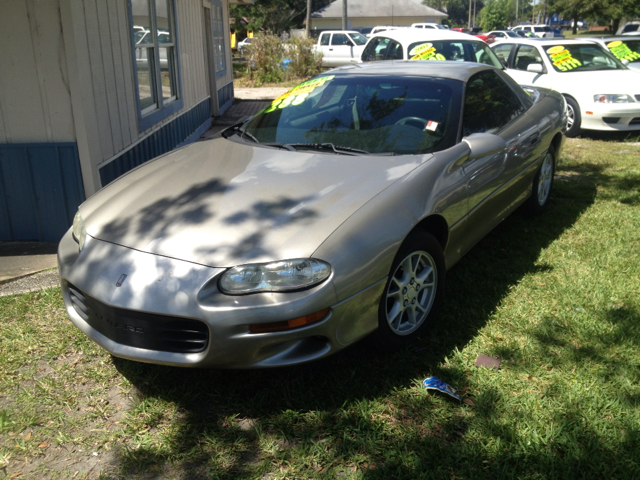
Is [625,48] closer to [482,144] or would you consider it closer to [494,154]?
[494,154]

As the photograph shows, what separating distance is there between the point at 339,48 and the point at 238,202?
25246 millimetres

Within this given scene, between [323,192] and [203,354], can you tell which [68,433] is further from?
[323,192]

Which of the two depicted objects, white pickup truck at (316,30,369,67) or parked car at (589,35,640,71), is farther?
white pickup truck at (316,30,369,67)

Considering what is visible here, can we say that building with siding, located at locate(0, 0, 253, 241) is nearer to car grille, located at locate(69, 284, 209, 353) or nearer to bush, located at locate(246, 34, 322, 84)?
car grille, located at locate(69, 284, 209, 353)

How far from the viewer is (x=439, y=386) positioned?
2.96 m

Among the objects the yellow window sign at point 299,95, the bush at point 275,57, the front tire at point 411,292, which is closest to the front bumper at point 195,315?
the front tire at point 411,292

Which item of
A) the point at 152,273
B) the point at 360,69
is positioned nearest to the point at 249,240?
the point at 152,273

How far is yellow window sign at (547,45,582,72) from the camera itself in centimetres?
961

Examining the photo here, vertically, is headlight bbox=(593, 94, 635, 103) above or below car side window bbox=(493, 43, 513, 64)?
below

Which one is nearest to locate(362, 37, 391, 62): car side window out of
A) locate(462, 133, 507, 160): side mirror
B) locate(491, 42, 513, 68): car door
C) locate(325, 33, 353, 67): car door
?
locate(491, 42, 513, 68): car door

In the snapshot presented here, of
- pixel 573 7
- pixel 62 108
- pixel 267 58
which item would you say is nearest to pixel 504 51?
pixel 62 108

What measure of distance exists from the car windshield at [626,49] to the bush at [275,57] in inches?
498

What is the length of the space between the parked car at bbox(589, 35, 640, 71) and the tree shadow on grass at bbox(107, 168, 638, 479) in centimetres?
944

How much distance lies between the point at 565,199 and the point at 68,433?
5.23 m
